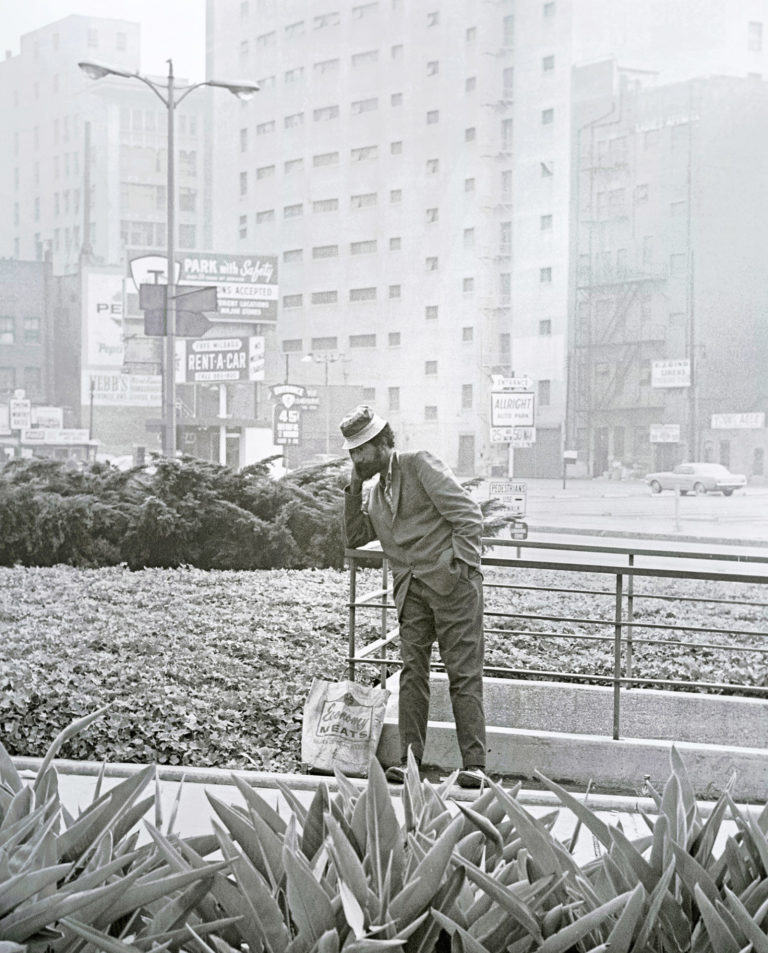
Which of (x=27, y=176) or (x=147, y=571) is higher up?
(x=27, y=176)

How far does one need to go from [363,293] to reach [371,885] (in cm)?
681

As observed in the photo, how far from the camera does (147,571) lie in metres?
8.66

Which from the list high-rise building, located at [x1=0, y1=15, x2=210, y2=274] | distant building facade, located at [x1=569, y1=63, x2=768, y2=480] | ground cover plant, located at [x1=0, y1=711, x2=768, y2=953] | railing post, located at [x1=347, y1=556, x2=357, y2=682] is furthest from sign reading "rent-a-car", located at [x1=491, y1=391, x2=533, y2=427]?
ground cover plant, located at [x1=0, y1=711, x2=768, y2=953]

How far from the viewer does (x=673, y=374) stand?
314 inches

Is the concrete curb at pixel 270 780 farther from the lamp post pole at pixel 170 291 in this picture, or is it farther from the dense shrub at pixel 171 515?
the lamp post pole at pixel 170 291

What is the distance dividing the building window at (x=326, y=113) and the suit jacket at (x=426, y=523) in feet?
12.0

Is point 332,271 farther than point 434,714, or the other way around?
point 332,271

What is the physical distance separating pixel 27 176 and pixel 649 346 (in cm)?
412

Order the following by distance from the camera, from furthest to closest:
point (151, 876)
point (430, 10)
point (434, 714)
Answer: point (430, 10), point (434, 714), point (151, 876)

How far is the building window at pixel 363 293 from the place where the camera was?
27.3ft

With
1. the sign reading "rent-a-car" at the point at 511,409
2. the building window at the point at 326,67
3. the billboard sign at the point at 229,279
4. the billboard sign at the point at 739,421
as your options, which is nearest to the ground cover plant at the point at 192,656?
the sign reading "rent-a-car" at the point at 511,409

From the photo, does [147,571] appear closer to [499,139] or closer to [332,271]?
[332,271]

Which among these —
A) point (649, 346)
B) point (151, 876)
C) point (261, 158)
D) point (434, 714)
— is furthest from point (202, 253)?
point (151, 876)

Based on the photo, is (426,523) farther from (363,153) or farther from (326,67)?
(326,67)
